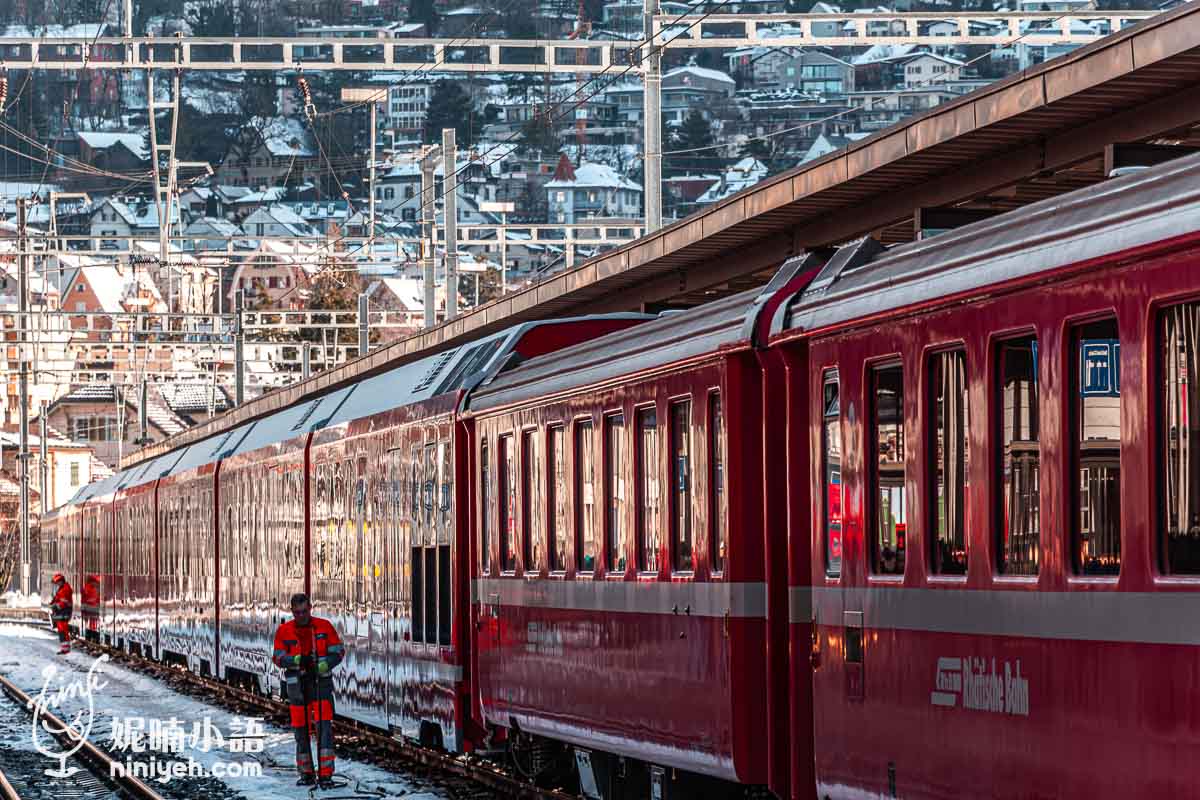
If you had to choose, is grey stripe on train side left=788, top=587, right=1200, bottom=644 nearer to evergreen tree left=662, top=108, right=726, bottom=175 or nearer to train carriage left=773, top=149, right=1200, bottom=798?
train carriage left=773, top=149, right=1200, bottom=798

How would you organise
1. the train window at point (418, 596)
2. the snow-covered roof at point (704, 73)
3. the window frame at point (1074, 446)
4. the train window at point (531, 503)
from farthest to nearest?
the snow-covered roof at point (704, 73) → the train window at point (418, 596) → the train window at point (531, 503) → the window frame at point (1074, 446)

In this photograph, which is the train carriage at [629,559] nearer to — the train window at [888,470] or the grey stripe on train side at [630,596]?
the grey stripe on train side at [630,596]

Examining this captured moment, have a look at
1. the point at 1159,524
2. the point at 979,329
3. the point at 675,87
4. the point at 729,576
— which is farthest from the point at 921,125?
the point at 675,87

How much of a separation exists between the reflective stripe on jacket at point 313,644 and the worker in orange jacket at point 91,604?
31142 mm

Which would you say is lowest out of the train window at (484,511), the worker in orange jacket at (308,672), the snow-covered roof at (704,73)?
the worker in orange jacket at (308,672)

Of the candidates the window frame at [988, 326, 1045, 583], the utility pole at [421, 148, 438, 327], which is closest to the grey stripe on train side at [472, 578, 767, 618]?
the window frame at [988, 326, 1045, 583]

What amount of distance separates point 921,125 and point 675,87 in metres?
175

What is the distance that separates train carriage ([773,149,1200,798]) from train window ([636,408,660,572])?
1.82 m

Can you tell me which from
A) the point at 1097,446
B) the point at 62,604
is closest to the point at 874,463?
the point at 1097,446

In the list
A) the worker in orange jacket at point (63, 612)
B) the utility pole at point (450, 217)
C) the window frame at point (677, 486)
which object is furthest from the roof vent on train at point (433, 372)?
the worker in orange jacket at point (63, 612)

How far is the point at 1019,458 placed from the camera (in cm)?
813

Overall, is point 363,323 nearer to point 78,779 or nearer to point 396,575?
point 78,779

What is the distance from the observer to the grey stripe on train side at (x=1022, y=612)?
7.02 meters

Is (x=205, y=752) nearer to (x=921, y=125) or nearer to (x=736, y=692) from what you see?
(x=921, y=125)
